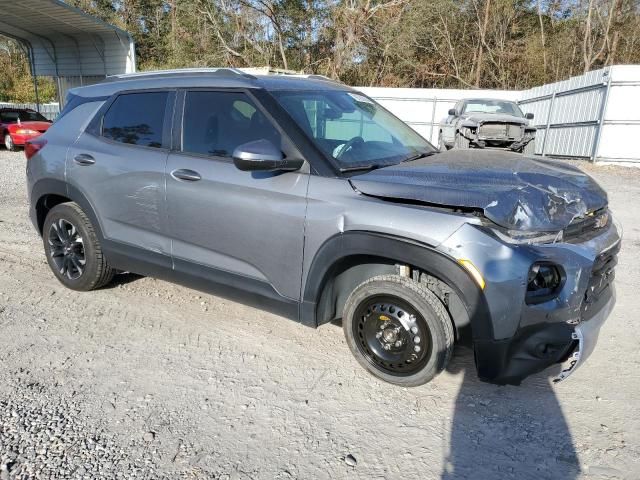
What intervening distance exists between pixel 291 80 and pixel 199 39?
25.7m

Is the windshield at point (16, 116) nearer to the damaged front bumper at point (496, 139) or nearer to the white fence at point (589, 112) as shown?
the damaged front bumper at point (496, 139)

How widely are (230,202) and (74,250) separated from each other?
1970 mm

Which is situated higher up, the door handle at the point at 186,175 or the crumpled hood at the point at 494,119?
the crumpled hood at the point at 494,119

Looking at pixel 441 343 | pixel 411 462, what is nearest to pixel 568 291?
pixel 441 343

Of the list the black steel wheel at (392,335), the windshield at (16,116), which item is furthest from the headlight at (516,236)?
the windshield at (16,116)

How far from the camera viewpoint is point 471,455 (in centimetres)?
238

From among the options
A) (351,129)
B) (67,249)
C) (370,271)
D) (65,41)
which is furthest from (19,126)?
(370,271)

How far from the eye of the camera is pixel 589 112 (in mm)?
13953

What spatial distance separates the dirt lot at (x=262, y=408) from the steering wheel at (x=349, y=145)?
1.36 meters

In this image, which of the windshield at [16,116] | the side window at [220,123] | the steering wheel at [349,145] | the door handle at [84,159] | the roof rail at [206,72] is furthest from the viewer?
the windshield at [16,116]

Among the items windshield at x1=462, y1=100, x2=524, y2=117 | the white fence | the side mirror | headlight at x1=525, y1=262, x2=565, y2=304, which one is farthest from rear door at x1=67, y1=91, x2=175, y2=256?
the white fence

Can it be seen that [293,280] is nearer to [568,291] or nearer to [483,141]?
[568,291]

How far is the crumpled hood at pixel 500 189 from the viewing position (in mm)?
2426

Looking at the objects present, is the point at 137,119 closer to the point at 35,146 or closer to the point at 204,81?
the point at 204,81
